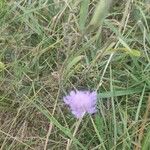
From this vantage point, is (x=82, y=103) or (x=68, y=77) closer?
(x=82, y=103)

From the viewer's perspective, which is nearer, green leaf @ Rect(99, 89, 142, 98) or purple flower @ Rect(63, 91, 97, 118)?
purple flower @ Rect(63, 91, 97, 118)

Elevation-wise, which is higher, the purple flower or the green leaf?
the purple flower

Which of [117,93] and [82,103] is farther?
[117,93]

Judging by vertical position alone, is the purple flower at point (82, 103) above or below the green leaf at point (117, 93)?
above

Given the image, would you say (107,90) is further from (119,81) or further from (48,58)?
(48,58)
